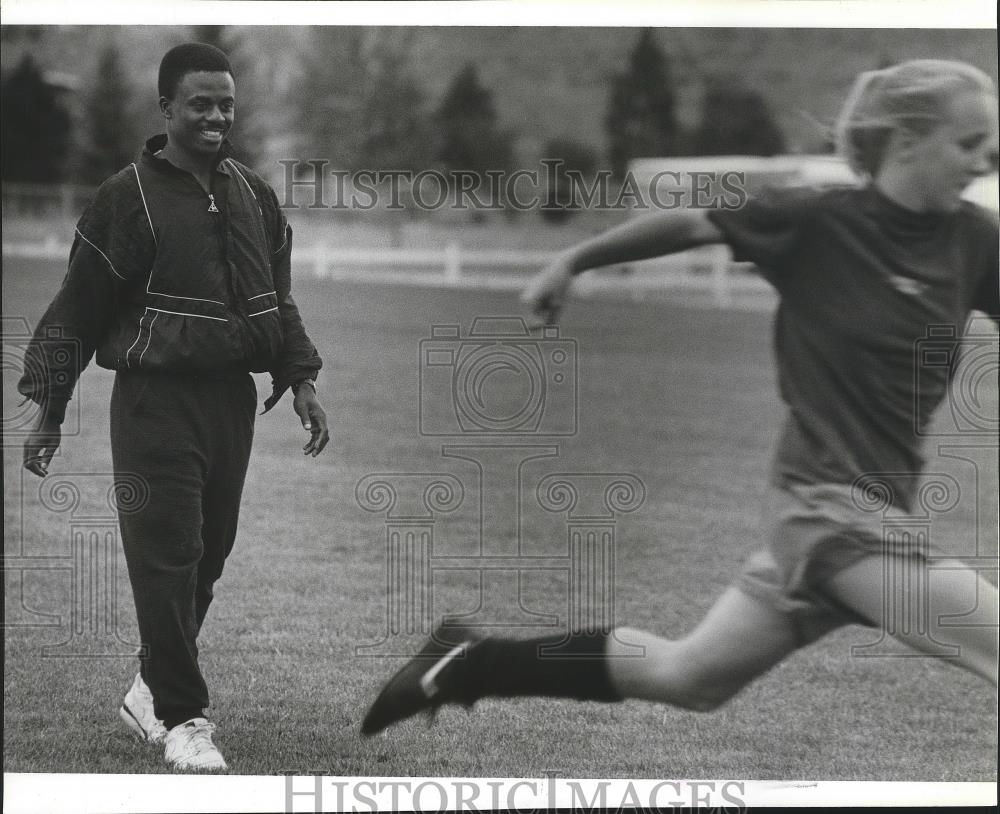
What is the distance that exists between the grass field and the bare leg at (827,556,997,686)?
2.65 feet

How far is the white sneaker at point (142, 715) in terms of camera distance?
3645 mm

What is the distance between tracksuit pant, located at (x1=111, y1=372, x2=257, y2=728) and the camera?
3465 millimetres

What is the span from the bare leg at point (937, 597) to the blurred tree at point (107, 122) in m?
3.07

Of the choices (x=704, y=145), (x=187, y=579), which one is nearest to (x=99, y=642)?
(x=187, y=579)

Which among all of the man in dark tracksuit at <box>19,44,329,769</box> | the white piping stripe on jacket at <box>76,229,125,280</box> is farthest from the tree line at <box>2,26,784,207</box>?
the white piping stripe on jacket at <box>76,229,125,280</box>

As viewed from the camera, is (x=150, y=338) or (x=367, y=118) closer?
(x=150, y=338)

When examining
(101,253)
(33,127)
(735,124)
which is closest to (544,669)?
(101,253)

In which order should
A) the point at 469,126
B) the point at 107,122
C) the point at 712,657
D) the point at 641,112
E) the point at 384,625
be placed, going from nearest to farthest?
the point at 712,657, the point at 384,625, the point at 107,122, the point at 469,126, the point at 641,112

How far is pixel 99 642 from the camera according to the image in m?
4.16

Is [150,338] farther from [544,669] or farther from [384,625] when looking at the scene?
[384,625]

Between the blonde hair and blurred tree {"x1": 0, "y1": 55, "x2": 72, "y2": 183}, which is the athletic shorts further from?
blurred tree {"x1": 0, "y1": 55, "x2": 72, "y2": 183}

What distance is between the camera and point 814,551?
3.06 meters

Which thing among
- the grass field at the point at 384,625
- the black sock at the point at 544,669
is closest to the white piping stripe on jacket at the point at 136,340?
the grass field at the point at 384,625

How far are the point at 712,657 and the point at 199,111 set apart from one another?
1907 millimetres
